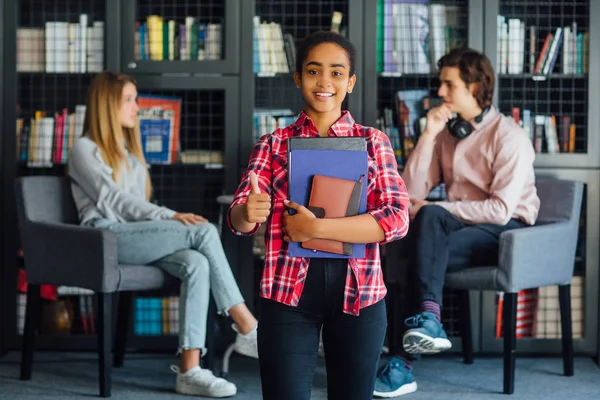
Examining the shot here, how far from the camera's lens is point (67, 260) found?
11.2ft

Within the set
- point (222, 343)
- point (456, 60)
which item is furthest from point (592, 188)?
point (222, 343)

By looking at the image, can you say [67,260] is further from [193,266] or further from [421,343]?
[421,343]

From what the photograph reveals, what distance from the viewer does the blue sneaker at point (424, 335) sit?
3068 millimetres

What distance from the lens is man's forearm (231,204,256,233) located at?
1.79m

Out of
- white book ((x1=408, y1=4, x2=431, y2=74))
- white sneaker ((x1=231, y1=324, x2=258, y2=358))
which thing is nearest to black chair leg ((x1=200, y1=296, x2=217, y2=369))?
white sneaker ((x1=231, y1=324, x2=258, y2=358))

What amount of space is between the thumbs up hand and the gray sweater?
1.86m

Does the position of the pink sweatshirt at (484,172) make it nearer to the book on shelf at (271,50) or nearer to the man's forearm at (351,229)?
the book on shelf at (271,50)

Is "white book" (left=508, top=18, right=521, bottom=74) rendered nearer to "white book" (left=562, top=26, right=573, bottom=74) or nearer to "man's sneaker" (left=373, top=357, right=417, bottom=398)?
"white book" (left=562, top=26, right=573, bottom=74)

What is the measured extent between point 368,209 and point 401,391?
1643mm

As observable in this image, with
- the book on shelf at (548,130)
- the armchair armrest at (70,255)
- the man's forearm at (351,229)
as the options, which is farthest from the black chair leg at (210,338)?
the man's forearm at (351,229)

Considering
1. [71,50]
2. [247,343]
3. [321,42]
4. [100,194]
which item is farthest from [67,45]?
[321,42]

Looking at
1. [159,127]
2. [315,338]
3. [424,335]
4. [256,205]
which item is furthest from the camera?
[159,127]

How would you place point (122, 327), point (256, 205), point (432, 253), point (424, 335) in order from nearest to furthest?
point (256, 205)
point (424, 335)
point (432, 253)
point (122, 327)

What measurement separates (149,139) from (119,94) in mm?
485
